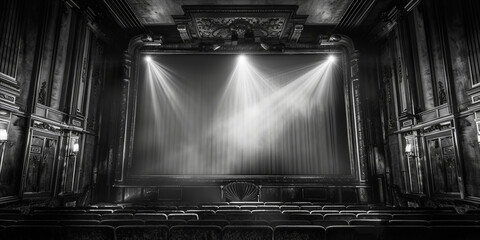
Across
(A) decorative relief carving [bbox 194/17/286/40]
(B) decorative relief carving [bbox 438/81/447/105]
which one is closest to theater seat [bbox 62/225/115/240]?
(B) decorative relief carving [bbox 438/81/447/105]

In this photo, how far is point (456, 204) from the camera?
21.4 ft

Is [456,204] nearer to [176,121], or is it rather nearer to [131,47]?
[176,121]

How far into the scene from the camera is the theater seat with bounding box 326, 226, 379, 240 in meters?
2.76

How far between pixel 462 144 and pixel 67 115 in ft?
32.8

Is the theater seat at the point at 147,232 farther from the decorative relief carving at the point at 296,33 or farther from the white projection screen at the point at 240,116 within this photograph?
the decorative relief carving at the point at 296,33

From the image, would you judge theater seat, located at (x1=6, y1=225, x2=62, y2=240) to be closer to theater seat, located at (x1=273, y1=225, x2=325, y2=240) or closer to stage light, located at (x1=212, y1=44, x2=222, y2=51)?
theater seat, located at (x1=273, y1=225, x2=325, y2=240)

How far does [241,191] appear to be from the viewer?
9969mm

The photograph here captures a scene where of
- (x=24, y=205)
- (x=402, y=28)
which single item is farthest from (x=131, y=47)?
(x=402, y=28)

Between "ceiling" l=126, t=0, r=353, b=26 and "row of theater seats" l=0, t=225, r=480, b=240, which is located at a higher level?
"ceiling" l=126, t=0, r=353, b=26

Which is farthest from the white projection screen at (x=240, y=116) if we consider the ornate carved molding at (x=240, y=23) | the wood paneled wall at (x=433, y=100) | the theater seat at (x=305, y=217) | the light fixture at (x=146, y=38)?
the theater seat at (x=305, y=217)

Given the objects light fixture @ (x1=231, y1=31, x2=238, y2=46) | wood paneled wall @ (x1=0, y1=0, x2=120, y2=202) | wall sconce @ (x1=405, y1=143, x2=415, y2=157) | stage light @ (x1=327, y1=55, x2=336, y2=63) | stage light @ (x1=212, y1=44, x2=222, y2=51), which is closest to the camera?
wood paneled wall @ (x1=0, y1=0, x2=120, y2=202)

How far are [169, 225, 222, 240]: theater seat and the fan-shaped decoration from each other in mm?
→ 7080

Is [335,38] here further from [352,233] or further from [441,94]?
[352,233]

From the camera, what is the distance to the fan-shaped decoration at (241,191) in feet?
32.0
